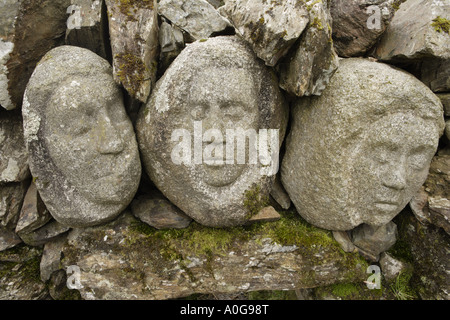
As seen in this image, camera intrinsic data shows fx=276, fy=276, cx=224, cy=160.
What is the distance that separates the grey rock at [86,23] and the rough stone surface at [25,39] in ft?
0.32

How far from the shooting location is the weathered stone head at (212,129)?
2.54m

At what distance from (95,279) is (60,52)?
2400 mm

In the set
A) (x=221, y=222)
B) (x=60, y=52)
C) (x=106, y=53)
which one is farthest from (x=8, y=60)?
(x=221, y=222)

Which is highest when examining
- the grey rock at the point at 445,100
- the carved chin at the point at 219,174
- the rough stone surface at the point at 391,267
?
the grey rock at the point at 445,100

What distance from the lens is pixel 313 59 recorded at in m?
2.37

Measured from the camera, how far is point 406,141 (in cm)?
275

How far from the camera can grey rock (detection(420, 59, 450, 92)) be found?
112 inches

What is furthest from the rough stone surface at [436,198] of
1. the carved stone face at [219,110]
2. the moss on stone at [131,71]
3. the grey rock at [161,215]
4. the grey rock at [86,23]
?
the grey rock at [86,23]

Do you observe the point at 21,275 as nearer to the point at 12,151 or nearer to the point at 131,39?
the point at 12,151

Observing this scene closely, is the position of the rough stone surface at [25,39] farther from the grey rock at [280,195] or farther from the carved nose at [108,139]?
the grey rock at [280,195]

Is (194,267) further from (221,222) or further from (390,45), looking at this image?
(390,45)

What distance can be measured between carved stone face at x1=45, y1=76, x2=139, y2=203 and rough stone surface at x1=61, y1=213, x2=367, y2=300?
633 mm

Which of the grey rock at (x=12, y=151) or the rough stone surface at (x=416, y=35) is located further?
the grey rock at (x=12, y=151)

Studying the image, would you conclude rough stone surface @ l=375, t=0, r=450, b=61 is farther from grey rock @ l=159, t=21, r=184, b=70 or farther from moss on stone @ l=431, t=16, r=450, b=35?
grey rock @ l=159, t=21, r=184, b=70
